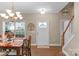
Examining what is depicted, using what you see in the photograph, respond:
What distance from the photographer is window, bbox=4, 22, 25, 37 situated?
3.02m

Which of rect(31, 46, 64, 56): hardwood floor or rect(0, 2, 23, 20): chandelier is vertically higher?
rect(0, 2, 23, 20): chandelier

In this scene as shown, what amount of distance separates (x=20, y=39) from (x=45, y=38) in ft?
1.84

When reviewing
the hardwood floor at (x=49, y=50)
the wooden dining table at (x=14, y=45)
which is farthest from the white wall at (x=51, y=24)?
the wooden dining table at (x=14, y=45)

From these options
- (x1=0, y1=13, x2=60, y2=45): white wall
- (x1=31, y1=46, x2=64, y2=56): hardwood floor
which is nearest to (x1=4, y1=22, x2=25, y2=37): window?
(x1=0, y1=13, x2=60, y2=45): white wall

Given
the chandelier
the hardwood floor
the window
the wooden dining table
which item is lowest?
the hardwood floor

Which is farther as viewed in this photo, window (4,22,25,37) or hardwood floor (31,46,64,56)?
hardwood floor (31,46,64,56)

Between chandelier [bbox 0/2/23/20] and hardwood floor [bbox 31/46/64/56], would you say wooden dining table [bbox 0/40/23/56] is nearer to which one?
hardwood floor [bbox 31/46/64/56]

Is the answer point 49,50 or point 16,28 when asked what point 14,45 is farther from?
point 49,50

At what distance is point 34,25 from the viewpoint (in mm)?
3221

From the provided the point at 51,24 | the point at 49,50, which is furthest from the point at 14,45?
the point at 51,24

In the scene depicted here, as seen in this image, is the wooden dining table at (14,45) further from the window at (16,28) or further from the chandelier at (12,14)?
the chandelier at (12,14)

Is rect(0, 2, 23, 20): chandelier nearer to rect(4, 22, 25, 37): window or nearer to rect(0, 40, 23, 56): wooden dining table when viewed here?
rect(4, 22, 25, 37): window

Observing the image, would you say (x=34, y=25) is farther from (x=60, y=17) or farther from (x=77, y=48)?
(x=77, y=48)

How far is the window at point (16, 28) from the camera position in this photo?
3.02m
